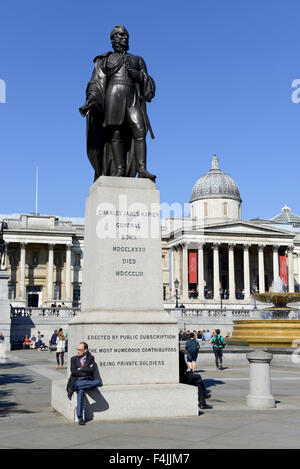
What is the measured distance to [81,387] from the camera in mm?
9367

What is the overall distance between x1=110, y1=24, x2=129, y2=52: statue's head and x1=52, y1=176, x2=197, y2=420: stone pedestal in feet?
9.52

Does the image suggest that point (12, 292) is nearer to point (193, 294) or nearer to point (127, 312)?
point (193, 294)

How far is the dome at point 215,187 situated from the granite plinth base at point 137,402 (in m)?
89.3

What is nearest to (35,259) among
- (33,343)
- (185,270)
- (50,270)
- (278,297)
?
(50,270)

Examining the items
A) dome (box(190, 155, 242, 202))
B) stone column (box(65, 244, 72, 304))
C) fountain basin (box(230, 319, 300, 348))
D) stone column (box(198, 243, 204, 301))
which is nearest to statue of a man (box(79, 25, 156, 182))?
fountain basin (box(230, 319, 300, 348))

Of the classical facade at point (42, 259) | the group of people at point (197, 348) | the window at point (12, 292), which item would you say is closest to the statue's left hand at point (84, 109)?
the group of people at point (197, 348)

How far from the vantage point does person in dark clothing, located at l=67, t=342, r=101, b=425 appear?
9.29m

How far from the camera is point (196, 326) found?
187 feet

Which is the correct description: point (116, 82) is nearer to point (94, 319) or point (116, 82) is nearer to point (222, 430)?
point (94, 319)

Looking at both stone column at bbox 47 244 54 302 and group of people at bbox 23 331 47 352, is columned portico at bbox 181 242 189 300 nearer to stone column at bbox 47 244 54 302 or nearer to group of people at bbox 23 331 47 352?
stone column at bbox 47 244 54 302

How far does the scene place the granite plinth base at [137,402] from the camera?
954cm

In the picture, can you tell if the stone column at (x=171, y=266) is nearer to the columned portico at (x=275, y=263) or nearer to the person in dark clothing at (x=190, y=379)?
the columned portico at (x=275, y=263)

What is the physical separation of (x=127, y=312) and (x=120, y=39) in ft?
18.8
